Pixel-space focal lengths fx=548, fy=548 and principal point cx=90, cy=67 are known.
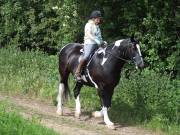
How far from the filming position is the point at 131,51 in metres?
12.5

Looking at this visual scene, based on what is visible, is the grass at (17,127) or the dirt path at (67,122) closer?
the grass at (17,127)

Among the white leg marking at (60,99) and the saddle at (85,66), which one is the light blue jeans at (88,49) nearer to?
the saddle at (85,66)

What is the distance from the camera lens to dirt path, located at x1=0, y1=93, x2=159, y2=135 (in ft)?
37.9

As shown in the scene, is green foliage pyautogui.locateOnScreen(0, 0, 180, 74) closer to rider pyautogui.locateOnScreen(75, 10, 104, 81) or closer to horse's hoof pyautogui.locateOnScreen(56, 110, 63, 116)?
rider pyautogui.locateOnScreen(75, 10, 104, 81)

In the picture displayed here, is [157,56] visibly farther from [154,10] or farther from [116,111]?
[116,111]

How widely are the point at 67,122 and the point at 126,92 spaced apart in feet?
7.98

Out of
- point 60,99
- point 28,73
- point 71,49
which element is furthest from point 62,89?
point 28,73

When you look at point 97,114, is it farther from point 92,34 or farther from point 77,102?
point 92,34

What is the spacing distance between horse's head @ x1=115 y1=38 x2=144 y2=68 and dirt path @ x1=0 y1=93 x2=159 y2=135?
5.03 feet

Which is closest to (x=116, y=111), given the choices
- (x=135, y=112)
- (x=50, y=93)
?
(x=135, y=112)

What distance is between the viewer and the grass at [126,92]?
13227 mm

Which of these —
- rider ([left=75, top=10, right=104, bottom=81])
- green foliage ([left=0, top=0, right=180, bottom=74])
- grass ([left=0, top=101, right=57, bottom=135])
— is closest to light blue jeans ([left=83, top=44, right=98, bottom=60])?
rider ([left=75, top=10, right=104, bottom=81])

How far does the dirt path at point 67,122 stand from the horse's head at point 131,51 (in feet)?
5.03

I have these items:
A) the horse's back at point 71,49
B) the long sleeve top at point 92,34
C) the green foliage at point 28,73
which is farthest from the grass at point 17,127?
the green foliage at point 28,73
